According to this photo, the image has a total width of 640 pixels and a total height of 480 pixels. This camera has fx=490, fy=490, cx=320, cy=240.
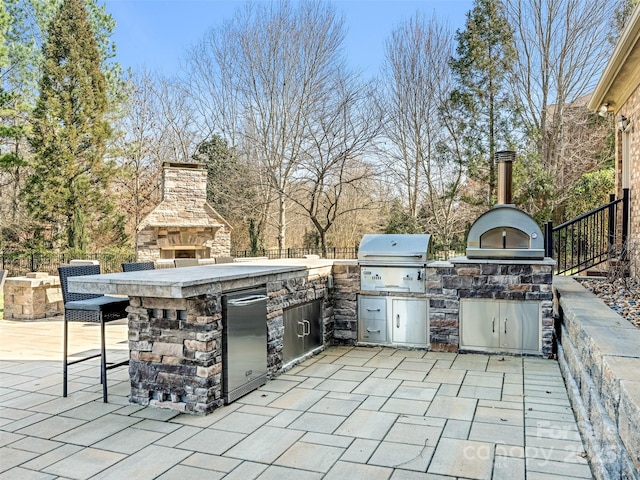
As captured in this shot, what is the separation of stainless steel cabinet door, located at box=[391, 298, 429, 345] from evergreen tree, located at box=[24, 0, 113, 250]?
11369 millimetres

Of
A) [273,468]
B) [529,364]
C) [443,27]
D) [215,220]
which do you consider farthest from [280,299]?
[443,27]

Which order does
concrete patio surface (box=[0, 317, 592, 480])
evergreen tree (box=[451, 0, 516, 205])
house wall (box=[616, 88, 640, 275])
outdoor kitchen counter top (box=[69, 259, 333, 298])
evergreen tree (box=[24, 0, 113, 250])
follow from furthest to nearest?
evergreen tree (box=[24, 0, 113, 250]) → evergreen tree (box=[451, 0, 516, 205]) → house wall (box=[616, 88, 640, 275]) → outdoor kitchen counter top (box=[69, 259, 333, 298]) → concrete patio surface (box=[0, 317, 592, 480])

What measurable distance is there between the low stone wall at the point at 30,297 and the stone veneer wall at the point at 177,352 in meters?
4.39

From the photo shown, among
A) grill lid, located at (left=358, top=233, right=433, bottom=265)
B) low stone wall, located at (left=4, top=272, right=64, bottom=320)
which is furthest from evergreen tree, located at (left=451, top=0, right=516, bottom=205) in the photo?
low stone wall, located at (left=4, top=272, right=64, bottom=320)

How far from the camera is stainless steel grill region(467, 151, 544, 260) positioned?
15.5 feet

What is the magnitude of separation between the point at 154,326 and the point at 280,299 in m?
1.12

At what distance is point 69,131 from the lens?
13.6 m

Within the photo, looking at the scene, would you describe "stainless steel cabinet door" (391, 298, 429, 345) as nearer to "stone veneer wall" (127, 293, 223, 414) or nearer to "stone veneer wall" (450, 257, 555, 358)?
"stone veneer wall" (450, 257, 555, 358)

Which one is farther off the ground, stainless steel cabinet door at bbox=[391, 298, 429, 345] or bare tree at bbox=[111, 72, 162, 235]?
bare tree at bbox=[111, 72, 162, 235]

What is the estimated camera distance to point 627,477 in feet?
5.56

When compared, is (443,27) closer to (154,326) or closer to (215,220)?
(215,220)

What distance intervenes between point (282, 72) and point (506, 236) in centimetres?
1068

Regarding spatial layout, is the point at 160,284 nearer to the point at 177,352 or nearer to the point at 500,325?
the point at 177,352

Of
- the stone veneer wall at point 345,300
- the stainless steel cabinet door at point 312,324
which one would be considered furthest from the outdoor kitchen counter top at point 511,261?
the stainless steel cabinet door at point 312,324
